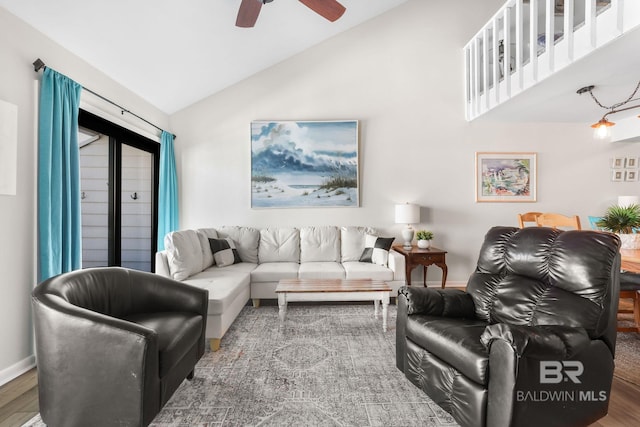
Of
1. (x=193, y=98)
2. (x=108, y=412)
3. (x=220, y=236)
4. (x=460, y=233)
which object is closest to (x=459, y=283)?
(x=460, y=233)

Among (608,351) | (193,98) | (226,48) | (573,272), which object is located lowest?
(608,351)

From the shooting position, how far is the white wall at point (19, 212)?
200 cm

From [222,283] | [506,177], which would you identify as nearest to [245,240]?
[222,283]

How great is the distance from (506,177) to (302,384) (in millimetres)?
4105

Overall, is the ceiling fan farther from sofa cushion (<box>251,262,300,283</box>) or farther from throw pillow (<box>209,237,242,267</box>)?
sofa cushion (<box>251,262,300,283</box>)

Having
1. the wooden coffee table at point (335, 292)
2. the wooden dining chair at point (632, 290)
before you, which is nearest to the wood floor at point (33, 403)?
the wooden dining chair at point (632, 290)

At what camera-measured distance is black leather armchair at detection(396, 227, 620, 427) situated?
4.25ft

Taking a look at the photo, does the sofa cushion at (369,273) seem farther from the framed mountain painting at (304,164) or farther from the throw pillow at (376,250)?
the framed mountain painting at (304,164)

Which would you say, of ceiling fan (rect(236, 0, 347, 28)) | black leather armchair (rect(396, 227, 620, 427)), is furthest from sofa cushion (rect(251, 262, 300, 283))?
ceiling fan (rect(236, 0, 347, 28))

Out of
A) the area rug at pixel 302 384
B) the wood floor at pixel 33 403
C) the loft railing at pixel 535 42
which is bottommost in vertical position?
the area rug at pixel 302 384

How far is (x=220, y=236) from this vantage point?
4.10 metres

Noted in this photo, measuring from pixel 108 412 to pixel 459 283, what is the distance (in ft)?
14.0

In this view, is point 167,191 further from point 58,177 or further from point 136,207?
point 58,177

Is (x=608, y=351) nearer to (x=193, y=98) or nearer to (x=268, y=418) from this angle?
(x=268, y=418)
